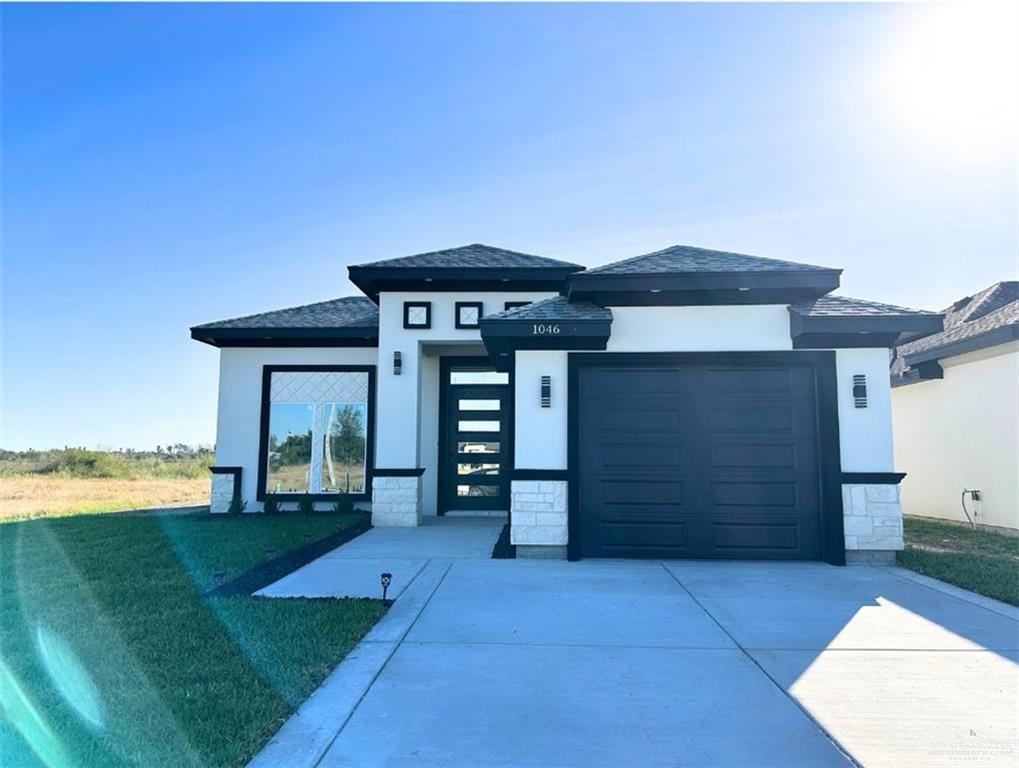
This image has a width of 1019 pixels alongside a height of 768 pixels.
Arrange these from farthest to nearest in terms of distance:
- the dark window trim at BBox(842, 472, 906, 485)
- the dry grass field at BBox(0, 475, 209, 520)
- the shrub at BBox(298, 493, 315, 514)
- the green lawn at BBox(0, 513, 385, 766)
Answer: the dry grass field at BBox(0, 475, 209, 520), the shrub at BBox(298, 493, 315, 514), the dark window trim at BBox(842, 472, 906, 485), the green lawn at BBox(0, 513, 385, 766)

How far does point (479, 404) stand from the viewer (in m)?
11.7

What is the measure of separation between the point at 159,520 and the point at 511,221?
355 inches

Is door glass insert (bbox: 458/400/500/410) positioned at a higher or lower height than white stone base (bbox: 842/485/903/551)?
higher

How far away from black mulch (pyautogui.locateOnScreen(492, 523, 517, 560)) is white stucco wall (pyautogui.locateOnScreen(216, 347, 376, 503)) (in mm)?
5014

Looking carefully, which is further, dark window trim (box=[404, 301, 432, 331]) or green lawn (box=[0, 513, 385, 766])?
dark window trim (box=[404, 301, 432, 331])

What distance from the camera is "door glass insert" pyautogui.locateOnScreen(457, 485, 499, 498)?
11633 millimetres

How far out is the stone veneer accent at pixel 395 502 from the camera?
10164 millimetres

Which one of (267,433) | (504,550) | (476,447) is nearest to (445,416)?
(476,447)

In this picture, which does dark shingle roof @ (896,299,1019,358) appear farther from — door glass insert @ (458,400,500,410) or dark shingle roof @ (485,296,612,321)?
door glass insert @ (458,400,500,410)

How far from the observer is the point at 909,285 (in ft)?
40.8

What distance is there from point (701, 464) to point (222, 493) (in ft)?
30.8

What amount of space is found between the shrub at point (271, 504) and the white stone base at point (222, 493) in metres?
0.74

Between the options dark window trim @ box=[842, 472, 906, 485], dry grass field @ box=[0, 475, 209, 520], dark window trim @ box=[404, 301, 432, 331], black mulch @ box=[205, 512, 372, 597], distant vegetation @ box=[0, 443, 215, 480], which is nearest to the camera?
black mulch @ box=[205, 512, 372, 597]

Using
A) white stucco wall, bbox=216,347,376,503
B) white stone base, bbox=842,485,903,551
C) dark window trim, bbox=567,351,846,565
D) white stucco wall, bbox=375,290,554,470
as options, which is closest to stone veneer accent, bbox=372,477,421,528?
white stucco wall, bbox=375,290,554,470
